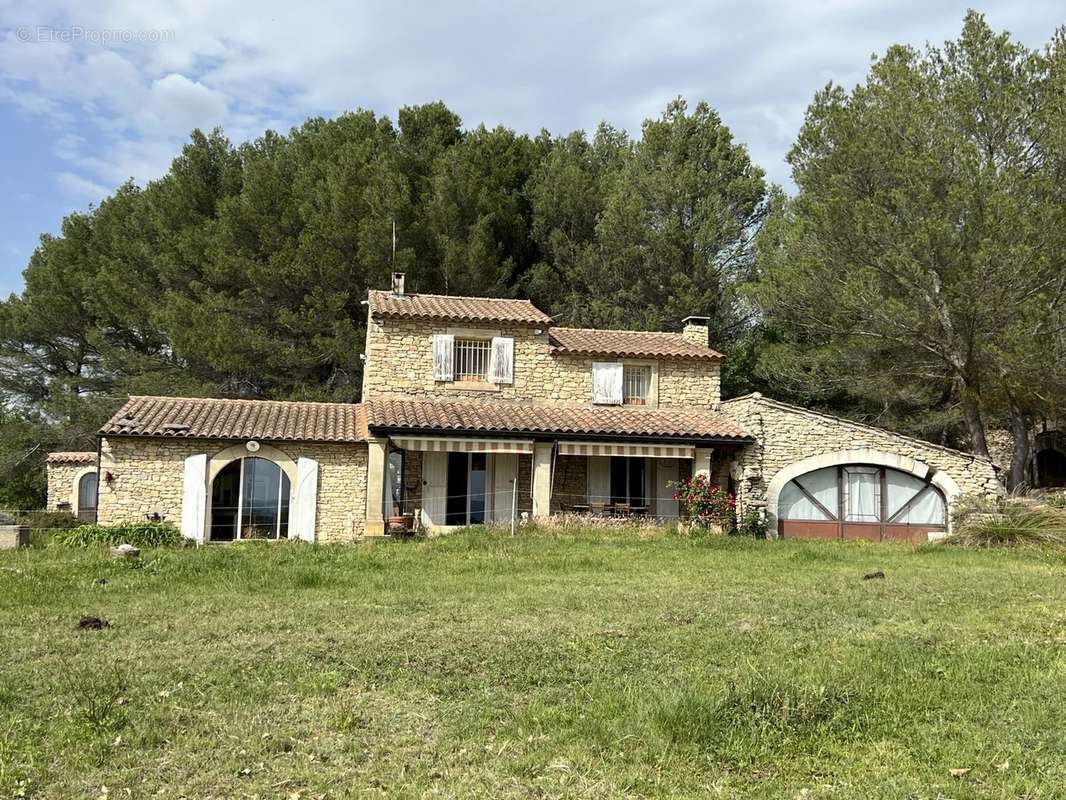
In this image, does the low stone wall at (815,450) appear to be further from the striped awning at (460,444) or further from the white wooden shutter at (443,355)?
the white wooden shutter at (443,355)

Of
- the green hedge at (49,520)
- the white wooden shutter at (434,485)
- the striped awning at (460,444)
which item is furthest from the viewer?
the green hedge at (49,520)

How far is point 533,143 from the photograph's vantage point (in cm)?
3750

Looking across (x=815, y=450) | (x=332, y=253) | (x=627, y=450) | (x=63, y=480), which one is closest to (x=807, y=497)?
(x=815, y=450)

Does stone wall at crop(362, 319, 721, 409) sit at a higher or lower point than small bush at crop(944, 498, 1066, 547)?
higher

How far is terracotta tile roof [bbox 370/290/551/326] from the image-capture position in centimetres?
2234

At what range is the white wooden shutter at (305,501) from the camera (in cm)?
1986

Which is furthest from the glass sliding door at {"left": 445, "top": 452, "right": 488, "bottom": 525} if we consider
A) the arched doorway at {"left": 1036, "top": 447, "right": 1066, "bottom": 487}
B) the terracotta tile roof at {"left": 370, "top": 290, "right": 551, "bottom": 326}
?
the arched doorway at {"left": 1036, "top": 447, "right": 1066, "bottom": 487}

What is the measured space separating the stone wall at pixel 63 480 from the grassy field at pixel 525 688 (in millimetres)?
20179

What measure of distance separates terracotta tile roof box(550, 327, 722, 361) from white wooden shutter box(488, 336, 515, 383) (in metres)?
1.22

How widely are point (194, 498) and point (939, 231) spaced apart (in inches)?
762

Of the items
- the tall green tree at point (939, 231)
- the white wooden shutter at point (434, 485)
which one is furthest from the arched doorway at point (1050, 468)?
the white wooden shutter at point (434, 485)

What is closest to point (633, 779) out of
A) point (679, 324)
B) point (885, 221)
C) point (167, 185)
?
point (885, 221)

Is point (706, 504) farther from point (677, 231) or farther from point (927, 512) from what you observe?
point (677, 231)

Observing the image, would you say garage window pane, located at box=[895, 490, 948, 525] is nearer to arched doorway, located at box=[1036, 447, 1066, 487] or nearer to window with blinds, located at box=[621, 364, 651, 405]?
window with blinds, located at box=[621, 364, 651, 405]
